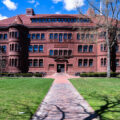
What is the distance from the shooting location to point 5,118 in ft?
14.9

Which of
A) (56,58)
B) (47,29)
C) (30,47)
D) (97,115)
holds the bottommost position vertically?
(97,115)

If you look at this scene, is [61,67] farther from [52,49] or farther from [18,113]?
[18,113]

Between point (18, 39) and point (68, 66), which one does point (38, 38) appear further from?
point (68, 66)

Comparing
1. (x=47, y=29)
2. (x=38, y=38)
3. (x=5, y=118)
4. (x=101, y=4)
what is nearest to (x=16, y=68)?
(x=38, y=38)

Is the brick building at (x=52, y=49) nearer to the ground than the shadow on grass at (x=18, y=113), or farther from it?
farther from it

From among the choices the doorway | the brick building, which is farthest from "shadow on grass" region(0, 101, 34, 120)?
the doorway

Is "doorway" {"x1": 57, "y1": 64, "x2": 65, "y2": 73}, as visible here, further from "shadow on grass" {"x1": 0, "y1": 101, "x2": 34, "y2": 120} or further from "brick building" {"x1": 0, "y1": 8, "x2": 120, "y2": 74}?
"shadow on grass" {"x1": 0, "y1": 101, "x2": 34, "y2": 120}

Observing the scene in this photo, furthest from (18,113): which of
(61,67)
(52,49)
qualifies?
(61,67)

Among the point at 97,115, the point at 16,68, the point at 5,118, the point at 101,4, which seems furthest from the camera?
the point at 16,68

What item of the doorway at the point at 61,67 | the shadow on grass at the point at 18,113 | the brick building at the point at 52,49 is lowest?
the shadow on grass at the point at 18,113

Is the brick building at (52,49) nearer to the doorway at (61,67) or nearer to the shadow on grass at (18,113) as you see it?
the doorway at (61,67)

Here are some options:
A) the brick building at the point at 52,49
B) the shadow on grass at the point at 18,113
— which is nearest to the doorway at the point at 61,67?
the brick building at the point at 52,49

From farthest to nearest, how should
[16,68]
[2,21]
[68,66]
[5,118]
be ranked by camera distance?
1. [2,21]
2. [68,66]
3. [16,68]
4. [5,118]

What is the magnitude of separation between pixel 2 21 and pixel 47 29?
1309 centimetres
